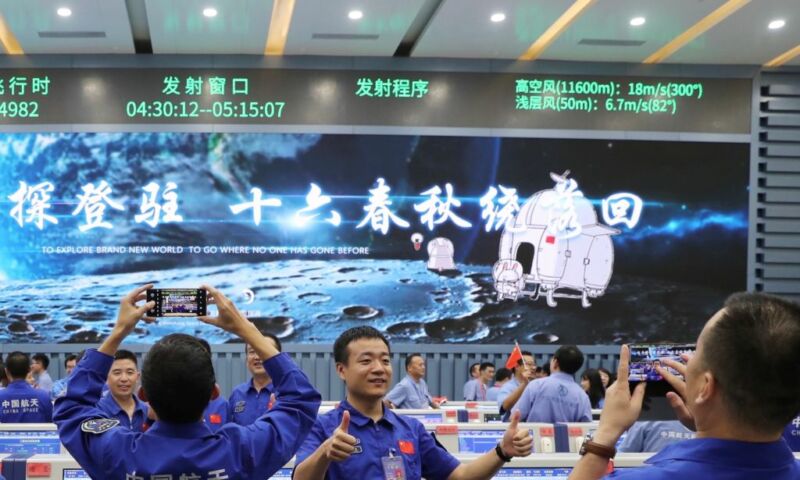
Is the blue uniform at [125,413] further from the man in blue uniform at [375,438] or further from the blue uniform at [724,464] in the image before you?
the blue uniform at [724,464]

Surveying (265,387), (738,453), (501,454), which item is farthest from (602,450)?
(265,387)

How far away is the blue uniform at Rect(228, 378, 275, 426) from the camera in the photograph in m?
4.84

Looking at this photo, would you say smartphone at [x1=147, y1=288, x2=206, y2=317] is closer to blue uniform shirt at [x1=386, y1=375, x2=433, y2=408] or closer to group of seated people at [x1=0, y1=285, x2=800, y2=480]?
group of seated people at [x1=0, y1=285, x2=800, y2=480]

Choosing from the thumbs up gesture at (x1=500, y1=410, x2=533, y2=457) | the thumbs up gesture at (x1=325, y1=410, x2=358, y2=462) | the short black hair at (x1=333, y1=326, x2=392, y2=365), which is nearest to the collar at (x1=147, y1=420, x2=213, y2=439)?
the thumbs up gesture at (x1=325, y1=410, x2=358, y2=462)

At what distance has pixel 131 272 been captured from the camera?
38.0ft

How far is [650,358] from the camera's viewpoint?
69.2 inches

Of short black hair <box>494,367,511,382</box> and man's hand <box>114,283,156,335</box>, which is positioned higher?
man's hand <box>114,283,156,335</box>

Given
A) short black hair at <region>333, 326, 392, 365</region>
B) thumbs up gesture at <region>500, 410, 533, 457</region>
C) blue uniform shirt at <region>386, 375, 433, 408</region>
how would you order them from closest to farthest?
thumbs up gesture at <region>500, 410, 533, 457</region> < short black hair at <region>333, 326, 392, 365</region> < blue uniform shirt at <region>386, 375, 433, 408</region>

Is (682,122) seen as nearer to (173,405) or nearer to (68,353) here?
(68,353)

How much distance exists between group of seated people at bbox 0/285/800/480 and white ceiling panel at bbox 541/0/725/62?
8.12 metres

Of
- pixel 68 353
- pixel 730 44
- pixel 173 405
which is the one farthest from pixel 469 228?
pixel 173 405

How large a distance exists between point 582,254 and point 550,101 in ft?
6.25

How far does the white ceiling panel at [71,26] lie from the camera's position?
10.3 metres

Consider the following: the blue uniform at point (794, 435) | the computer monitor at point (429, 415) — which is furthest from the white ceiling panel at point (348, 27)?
the blue uniform at point (794, 435)
